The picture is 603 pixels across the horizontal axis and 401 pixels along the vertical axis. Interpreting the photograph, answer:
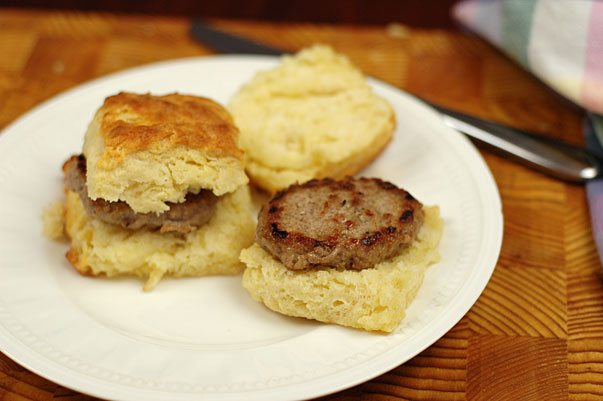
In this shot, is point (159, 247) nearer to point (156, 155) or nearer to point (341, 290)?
point (156, 155)

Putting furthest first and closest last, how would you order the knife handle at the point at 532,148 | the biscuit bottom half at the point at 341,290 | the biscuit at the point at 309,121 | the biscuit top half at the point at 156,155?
the knife handle at the point at 532,148 → the biscuit at the point at 309,121 → the biscuit top half at the point at 156,155 → the biscuit bottom half at the point at 341,290

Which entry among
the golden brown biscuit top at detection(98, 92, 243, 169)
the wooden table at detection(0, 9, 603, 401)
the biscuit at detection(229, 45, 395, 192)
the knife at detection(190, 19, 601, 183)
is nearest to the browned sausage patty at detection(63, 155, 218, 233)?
the golden brown biscuit top at detection(98, 92, 243, 169)

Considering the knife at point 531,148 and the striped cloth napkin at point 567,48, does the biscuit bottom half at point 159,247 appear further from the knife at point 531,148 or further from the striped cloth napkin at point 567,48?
the striped cloth napkin at point 567,48

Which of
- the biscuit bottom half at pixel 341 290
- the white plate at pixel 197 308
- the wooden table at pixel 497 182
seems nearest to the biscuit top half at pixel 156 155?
the biscuit bottom half at pixel 341 290

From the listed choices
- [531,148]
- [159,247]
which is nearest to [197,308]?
[159,247]

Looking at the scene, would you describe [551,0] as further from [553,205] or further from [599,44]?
[553,205]

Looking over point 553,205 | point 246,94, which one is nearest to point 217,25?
point 246,94
